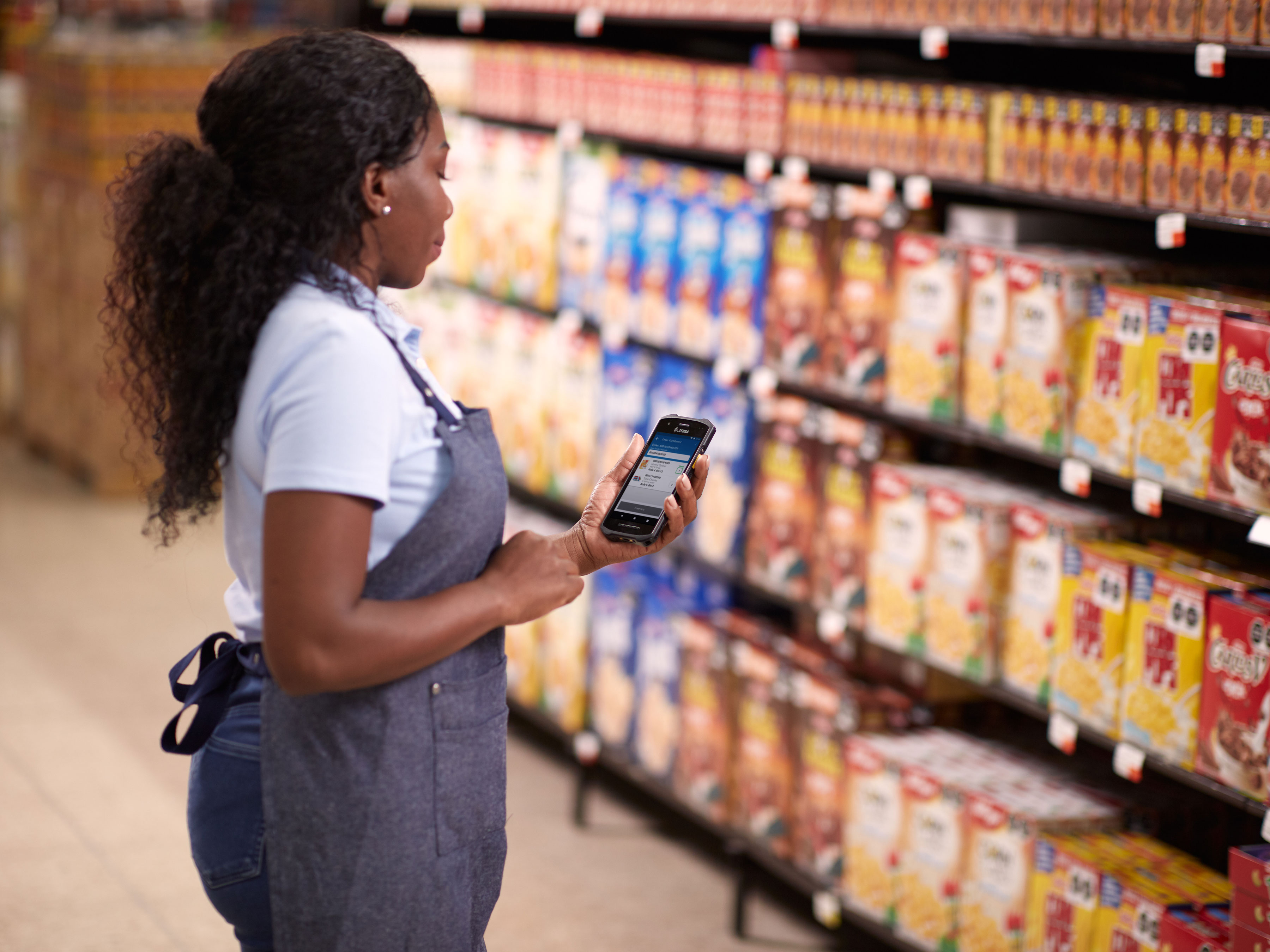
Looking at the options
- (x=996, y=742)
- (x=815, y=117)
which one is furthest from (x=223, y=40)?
(x=996, y=742)

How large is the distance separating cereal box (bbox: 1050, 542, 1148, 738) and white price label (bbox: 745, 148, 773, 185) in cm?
133

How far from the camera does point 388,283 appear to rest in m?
1.74

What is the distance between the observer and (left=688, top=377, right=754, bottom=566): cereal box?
3934 mm

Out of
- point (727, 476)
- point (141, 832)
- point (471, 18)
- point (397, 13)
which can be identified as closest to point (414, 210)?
point (727, 476)

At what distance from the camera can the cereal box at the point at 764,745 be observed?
3.78 metres

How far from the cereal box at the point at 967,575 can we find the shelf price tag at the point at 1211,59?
934mm

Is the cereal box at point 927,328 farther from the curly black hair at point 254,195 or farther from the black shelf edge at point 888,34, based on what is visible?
the curly black hair at point 254,195

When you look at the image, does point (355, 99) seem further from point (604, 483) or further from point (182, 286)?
point (604, 483)

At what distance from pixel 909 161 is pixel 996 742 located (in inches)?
51.9

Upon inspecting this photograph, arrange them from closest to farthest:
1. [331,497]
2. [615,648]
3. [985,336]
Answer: [331,497], [985,336], [615,648]

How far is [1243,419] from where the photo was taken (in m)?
2.54

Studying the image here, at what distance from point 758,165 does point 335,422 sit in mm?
2446

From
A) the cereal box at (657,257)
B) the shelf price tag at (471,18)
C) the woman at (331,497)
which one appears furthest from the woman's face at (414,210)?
the shelf price tag at (471,18)

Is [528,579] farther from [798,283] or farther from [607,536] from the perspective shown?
[798,283]
